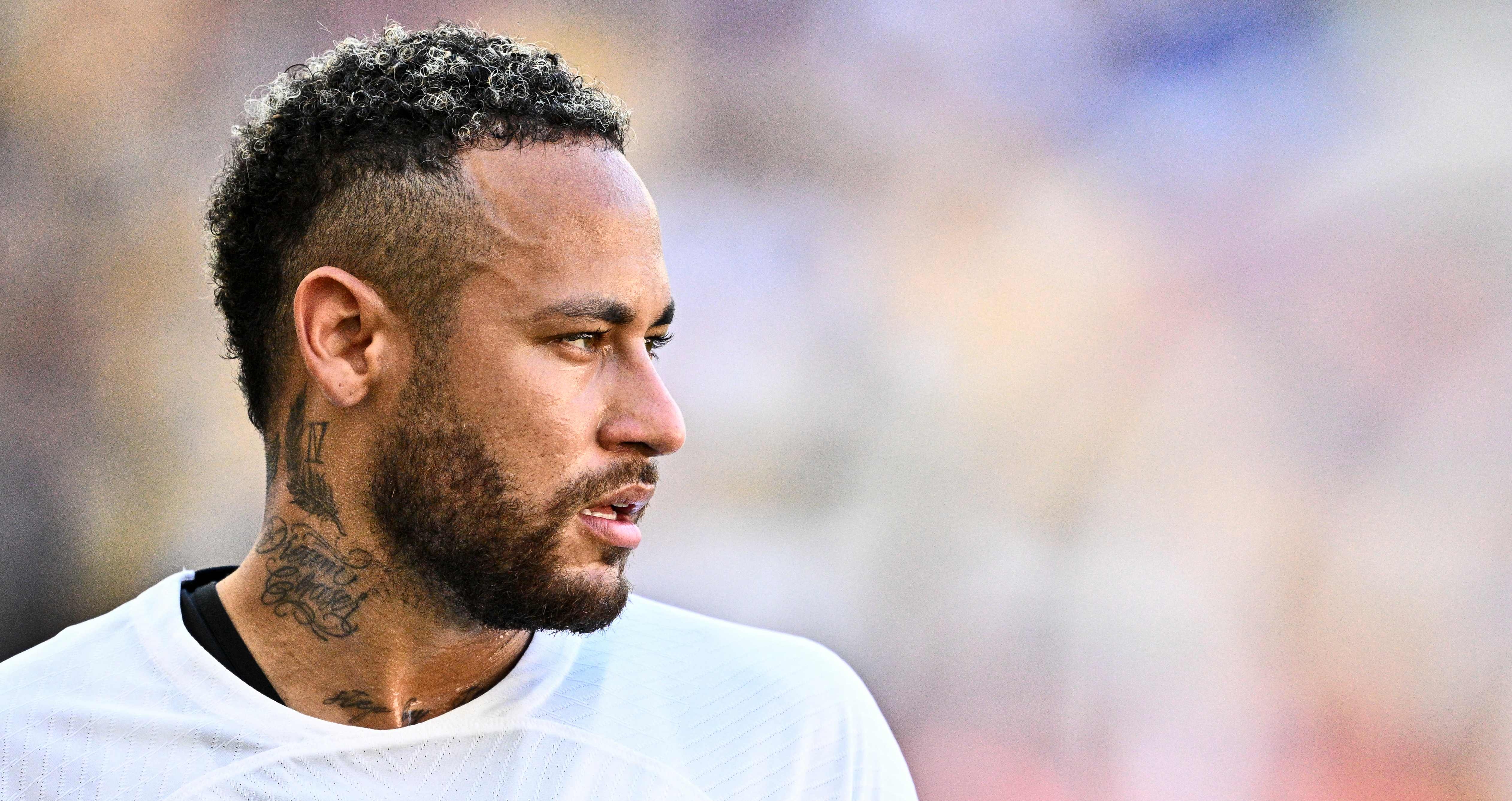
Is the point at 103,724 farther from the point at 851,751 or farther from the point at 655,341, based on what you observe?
the point at 851,751

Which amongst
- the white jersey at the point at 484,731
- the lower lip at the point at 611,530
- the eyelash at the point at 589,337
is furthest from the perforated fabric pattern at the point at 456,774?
the eyelash at the point at 589,337

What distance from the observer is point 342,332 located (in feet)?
4.40

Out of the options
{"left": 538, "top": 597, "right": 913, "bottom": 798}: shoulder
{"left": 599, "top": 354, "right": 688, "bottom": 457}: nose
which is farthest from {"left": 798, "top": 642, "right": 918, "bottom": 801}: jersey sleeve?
{"left": 599, "top": 354, "right": 688, "bottom": 457}: nose

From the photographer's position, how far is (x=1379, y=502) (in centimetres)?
244

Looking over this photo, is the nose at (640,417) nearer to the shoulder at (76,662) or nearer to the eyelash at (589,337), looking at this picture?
the eyelash at (589,337)

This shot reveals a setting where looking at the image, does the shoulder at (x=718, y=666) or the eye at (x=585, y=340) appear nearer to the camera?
the eye at (x=585, y=340)

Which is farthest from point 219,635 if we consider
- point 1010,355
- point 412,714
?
point 1010,355

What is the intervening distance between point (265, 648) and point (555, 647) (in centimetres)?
35

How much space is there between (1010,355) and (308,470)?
5.44 ft

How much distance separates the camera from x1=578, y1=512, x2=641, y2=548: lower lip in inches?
51.5

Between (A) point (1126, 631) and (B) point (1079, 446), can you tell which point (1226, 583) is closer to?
(A) point (1126, 631)

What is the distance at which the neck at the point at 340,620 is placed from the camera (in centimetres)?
133

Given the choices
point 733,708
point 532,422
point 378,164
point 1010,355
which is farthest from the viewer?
point 1010,355

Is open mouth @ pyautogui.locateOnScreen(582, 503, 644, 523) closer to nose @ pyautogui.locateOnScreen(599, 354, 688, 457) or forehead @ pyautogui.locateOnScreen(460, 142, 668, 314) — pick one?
nose @ pyautogui.locateOnScreen(599, 354, 688, 457)
